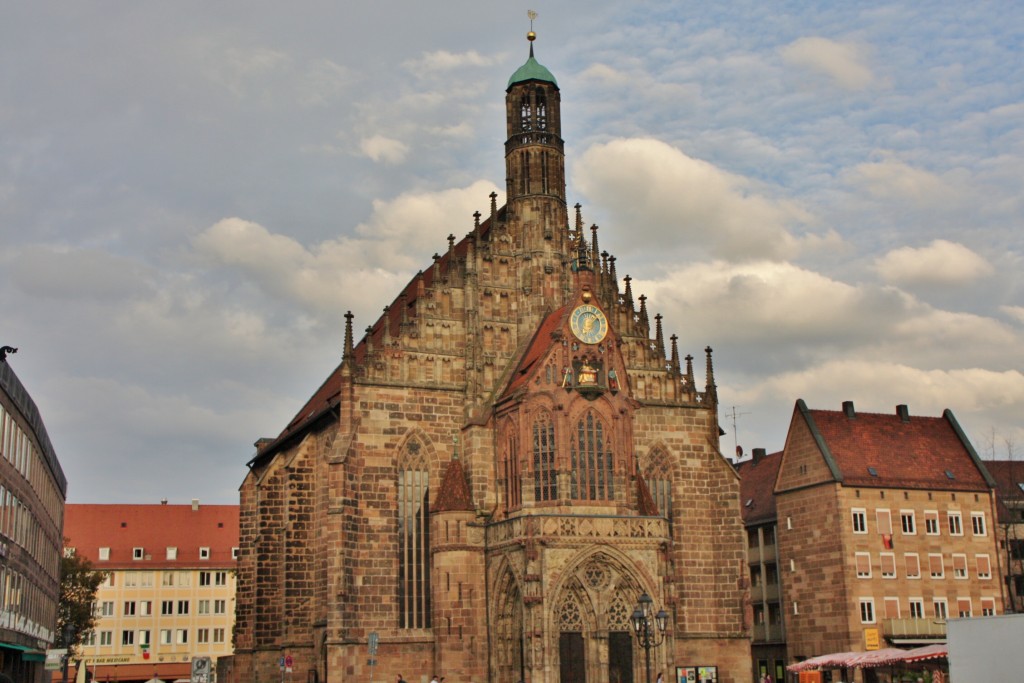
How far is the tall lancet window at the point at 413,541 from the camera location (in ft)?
155

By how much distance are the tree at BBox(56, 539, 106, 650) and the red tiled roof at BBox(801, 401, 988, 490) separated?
45.8m

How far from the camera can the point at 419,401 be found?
4922 cm

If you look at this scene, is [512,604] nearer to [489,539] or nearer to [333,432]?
[489,539]

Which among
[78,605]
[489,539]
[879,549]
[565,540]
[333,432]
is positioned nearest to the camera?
[565,540]

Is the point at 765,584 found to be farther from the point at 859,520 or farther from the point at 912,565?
the point at 912,565

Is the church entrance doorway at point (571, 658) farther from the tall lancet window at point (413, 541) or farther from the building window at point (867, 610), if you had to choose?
the building window at point (867, 610)

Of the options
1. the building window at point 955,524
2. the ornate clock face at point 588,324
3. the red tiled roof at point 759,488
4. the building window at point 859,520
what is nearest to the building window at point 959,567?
the building window at point 955,524

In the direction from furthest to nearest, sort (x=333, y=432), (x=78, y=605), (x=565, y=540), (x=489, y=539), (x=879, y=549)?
(x=78, y=605) → (x=879, y=549) → (x=333, y=432) → (x=489, y=539) → (x=565, y=540)

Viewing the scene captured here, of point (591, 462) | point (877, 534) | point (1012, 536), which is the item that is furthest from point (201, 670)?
point (1012, 536)

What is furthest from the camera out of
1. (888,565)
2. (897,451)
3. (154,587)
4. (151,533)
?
(151,533)

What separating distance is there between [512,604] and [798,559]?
25292 millimetres

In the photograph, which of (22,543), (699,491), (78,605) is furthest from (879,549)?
(78,605)

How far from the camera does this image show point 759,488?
72.9m

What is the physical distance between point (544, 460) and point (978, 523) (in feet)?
101
